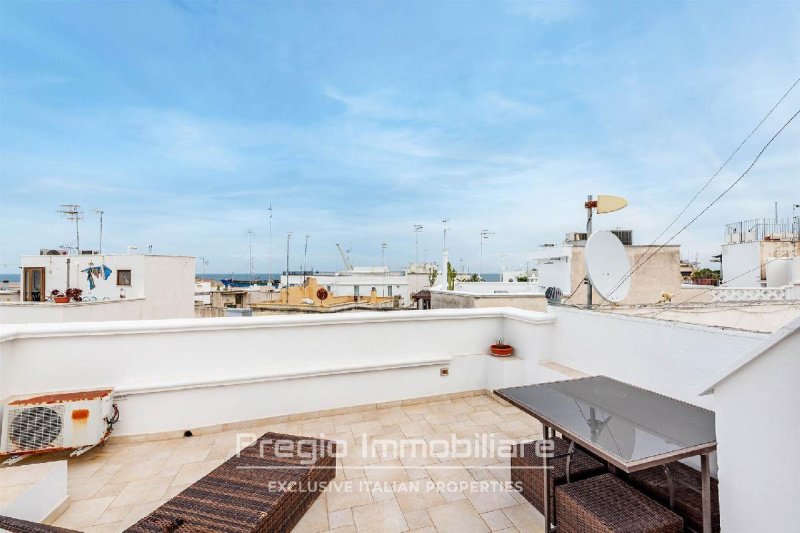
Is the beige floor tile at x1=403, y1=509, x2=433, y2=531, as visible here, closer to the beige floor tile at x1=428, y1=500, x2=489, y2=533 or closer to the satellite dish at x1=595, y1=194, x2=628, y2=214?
the beige floor tile at x1=428, y1=500, x2=489, y2=533

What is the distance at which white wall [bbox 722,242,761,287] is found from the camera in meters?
16.8

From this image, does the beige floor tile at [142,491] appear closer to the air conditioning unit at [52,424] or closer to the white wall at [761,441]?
the air conditioning unit at [52,424]

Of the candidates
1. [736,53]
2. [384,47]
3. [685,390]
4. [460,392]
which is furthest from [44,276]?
[736,53]

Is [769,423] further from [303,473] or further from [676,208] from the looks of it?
[676,208]

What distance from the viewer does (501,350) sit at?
536cm

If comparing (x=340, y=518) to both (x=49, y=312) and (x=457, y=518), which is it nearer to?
(x=457, y=518)

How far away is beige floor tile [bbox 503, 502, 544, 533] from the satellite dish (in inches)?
174

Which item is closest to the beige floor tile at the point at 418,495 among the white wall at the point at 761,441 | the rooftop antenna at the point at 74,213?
the white wall at the point at 761,441

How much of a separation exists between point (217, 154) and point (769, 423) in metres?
28.8

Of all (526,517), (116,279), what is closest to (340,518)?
(526,517)

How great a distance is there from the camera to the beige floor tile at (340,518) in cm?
267

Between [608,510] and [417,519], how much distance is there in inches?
53.8

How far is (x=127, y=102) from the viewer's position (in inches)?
599

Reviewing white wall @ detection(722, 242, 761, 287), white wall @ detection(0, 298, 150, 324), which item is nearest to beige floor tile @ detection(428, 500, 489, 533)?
white wall @ detection(0, 298, 150, 324)
